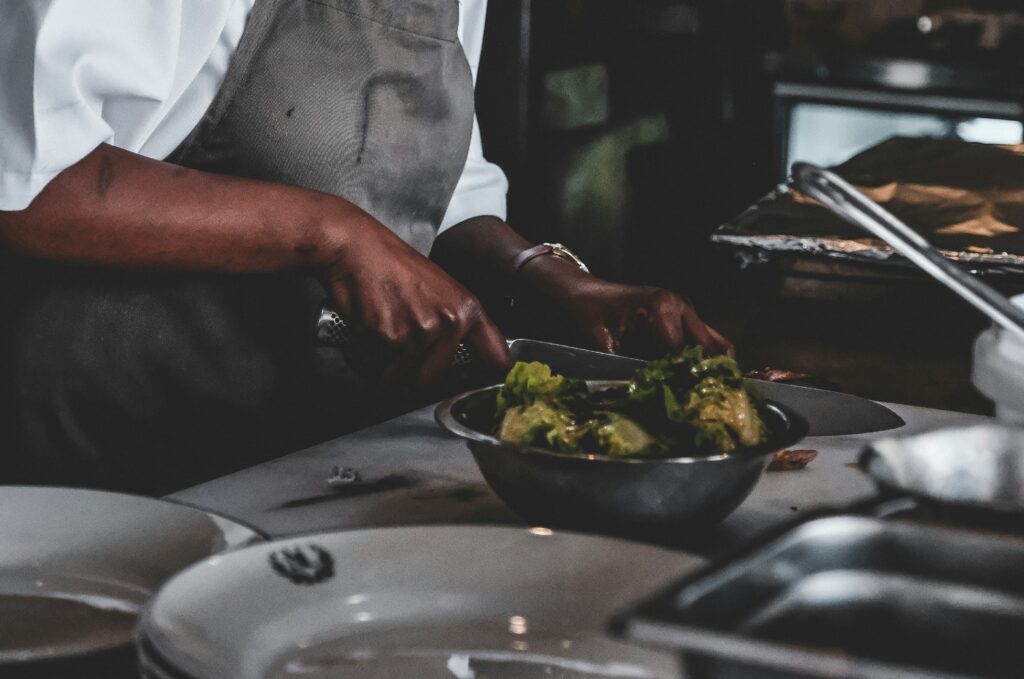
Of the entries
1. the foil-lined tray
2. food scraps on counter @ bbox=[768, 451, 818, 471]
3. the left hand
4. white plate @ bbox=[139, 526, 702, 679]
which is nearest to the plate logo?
white plate @ bbox=[139, 526, 702, 679]

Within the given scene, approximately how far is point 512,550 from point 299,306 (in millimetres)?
831

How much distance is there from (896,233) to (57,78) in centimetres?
81

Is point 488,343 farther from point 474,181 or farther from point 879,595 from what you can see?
point 879,595

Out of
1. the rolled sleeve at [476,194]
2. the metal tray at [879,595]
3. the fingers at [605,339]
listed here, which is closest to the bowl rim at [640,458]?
the metal tray at [879,595]

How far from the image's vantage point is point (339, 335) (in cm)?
140

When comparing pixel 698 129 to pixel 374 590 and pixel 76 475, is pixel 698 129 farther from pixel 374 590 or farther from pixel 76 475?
pixel 374 590

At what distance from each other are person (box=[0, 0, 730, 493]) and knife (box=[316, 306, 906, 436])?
3 cm

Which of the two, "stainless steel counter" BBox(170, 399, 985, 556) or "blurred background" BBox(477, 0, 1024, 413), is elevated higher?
"blurred background" BBox(477, 0, 1024, 413)

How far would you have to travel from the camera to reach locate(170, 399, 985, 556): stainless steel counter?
990 mm

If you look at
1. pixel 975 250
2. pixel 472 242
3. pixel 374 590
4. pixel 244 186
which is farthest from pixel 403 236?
pixel 975 250

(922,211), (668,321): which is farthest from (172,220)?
(922,211)

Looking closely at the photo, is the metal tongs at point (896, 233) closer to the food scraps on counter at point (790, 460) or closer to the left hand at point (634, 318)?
the food scraps on counter at point (790, 460)

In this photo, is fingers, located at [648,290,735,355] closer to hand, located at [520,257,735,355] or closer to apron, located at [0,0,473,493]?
hand, located at [520,257,735,355]

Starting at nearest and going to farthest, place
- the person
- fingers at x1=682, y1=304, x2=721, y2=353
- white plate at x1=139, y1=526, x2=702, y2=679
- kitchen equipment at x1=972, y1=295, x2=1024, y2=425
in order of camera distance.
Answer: white plate at x1=139, y1=526, x2=702, y2=679 → kitchen equipment at x1=972, y1=295, x2=1024, y2=425 → the person → fingers at x1=682, y1=304, x2=721, y2=353
